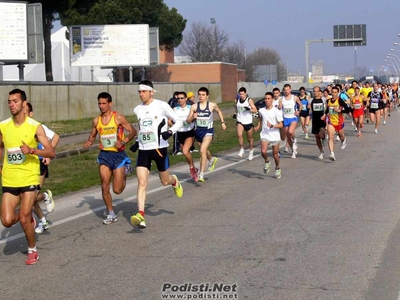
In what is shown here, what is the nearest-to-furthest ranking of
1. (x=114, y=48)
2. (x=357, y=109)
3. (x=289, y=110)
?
(x=289, y=110)
(x=357, y=109)
(x=114, y=48)

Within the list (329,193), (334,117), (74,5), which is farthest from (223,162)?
(74,5)

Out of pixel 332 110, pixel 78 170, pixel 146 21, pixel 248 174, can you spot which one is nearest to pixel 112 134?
pixel 248 174

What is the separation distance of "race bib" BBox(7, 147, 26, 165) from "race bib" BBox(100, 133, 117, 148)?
210cm

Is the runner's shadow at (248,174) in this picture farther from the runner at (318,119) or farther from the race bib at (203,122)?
the runner at (318,119)

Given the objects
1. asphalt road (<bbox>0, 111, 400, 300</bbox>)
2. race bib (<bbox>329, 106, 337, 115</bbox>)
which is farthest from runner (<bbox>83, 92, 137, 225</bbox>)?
race bib (<bbox>329, 106, 337, 115</bbox>)

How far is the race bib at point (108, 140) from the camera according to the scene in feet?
32.0

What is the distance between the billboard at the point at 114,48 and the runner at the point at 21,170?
39.4 m

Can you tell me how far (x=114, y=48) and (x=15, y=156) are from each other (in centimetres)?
4006

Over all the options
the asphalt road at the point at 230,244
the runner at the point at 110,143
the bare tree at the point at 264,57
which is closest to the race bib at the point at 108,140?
the runner at the point at 110,143

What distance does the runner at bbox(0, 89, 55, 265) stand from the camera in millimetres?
7754

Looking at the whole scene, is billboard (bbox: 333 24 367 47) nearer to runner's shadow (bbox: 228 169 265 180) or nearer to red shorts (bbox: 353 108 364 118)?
red shorts (bbox: 353 108 364 118)

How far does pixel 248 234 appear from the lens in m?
8.94

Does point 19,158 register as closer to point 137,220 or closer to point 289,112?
point 137,220

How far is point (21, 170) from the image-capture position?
7.79 m
